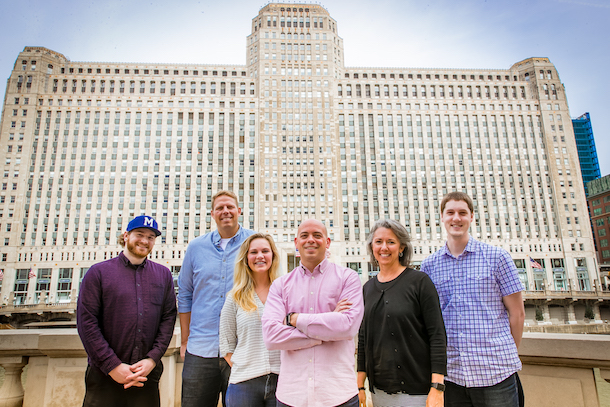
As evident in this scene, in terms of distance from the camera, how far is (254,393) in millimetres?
3250

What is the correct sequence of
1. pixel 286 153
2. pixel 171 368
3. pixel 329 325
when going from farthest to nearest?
pixel 286 153 < pixel 171 368 < pixel 329 325

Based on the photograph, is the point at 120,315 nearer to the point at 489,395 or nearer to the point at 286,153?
the point at 489,395

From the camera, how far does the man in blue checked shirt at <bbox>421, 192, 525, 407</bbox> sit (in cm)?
327

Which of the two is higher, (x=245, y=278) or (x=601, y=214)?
(x=601, y=214)

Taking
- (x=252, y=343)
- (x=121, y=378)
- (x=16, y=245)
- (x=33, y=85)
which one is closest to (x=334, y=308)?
(x=252, y=343)

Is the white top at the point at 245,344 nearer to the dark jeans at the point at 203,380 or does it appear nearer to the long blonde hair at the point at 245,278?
the long blonde hair at the point at 245,278

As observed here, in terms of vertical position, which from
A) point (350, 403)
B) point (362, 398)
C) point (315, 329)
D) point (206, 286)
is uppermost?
point (206, 286)

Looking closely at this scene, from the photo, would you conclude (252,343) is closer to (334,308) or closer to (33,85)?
(334,308)

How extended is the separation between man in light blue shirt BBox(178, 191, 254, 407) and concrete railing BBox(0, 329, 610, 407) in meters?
1.13

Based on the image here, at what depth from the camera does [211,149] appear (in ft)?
220

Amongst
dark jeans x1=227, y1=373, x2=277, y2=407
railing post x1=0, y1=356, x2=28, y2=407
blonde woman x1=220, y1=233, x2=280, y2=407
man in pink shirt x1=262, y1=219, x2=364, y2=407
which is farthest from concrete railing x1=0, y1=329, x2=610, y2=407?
man in pink shirt x1=262, y1=219, x2=364, y2=407

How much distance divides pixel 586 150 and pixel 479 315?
133m

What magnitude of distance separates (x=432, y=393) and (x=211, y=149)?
67.8m

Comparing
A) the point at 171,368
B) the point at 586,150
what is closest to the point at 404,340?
the point at 171,368
